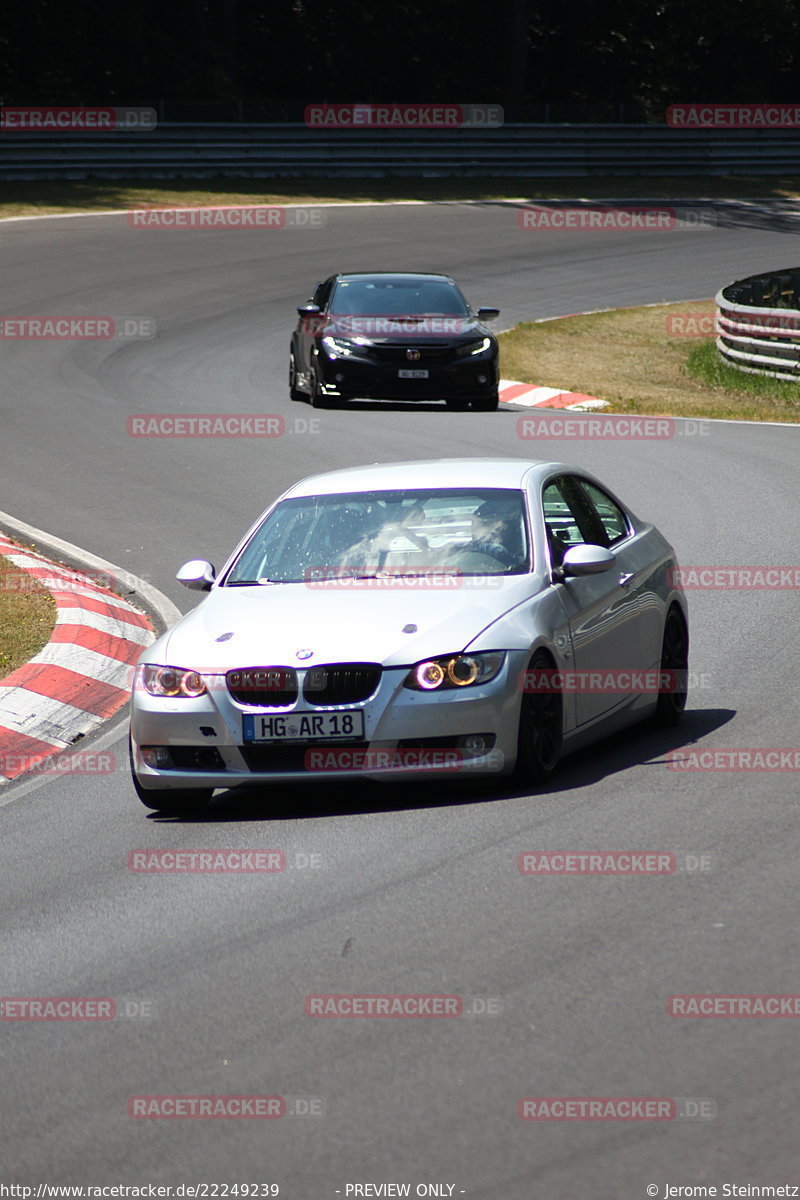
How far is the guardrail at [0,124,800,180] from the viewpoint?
143 feet

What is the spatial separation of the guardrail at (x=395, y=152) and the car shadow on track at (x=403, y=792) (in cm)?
3699

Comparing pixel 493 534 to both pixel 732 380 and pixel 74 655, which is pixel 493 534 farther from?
pixel 732 380

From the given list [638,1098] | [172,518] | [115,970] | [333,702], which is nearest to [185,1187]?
[638,1098]

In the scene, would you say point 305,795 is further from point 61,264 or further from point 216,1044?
point 61,264

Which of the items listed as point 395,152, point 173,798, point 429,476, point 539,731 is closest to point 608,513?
point 429,476

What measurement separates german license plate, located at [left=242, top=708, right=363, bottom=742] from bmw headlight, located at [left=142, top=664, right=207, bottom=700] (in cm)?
30

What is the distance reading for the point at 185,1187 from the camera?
171 inches

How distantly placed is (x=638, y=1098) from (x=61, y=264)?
31.4m

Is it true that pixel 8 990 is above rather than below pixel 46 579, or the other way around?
above

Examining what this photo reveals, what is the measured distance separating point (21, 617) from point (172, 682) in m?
4.06

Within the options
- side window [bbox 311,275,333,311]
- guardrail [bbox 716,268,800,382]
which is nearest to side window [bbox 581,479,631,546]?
side window [bbox 311,275,333,311]

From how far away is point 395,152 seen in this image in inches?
1874

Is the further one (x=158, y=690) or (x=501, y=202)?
(x=501, y=202)

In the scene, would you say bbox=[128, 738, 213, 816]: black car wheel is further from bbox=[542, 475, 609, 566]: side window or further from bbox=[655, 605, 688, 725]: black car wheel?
bbox=[655, 605, 688, 725]: black car wheel
